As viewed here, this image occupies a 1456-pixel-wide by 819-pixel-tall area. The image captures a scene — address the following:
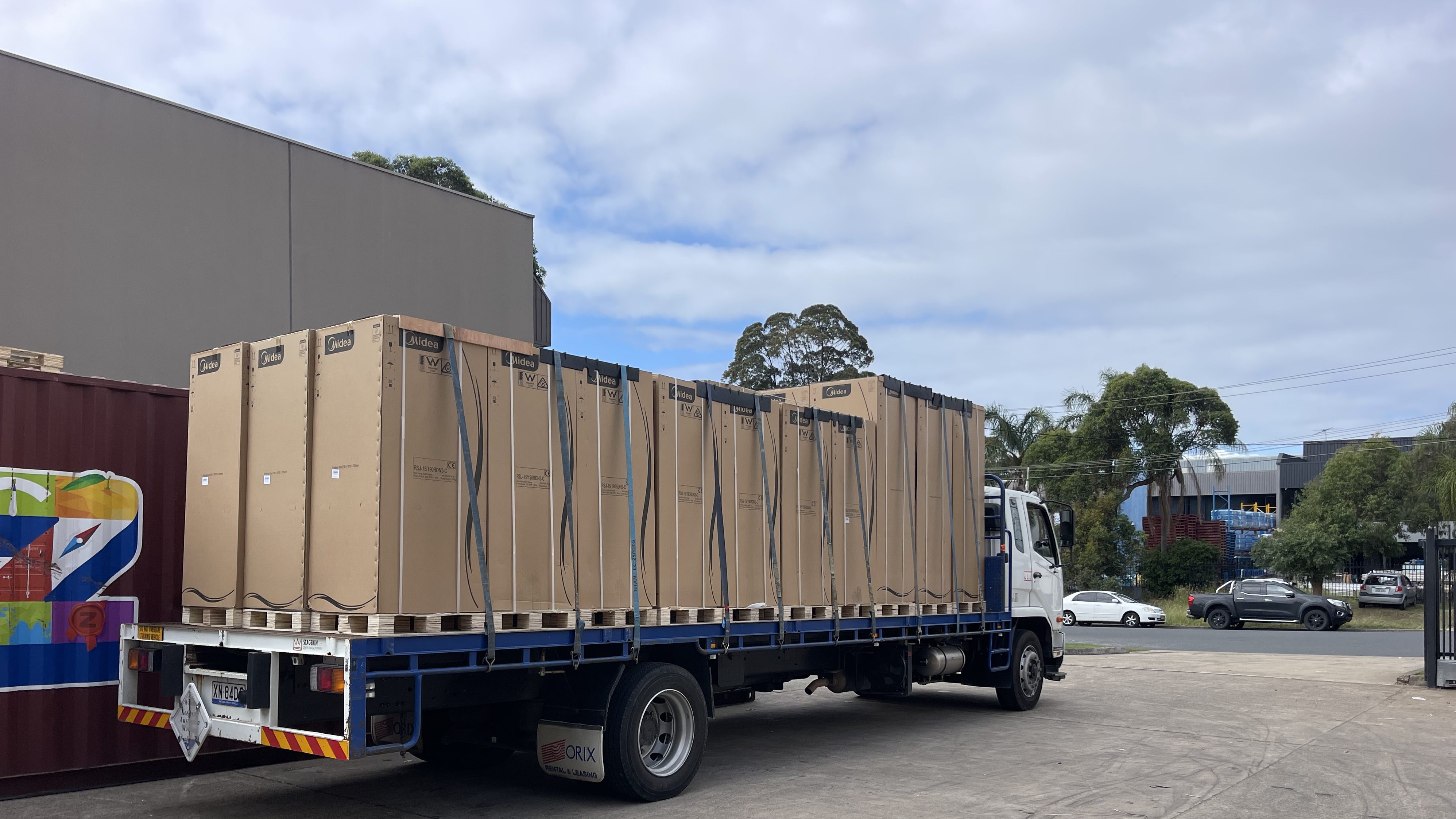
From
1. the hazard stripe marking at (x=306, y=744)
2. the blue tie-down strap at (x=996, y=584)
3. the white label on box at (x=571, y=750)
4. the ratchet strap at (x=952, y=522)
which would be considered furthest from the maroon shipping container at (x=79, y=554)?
the blue tie-down strap at (x=996, y=584)

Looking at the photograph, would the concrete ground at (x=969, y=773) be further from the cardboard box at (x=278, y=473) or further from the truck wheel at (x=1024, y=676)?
the cardboard box at (x=278, y=473)

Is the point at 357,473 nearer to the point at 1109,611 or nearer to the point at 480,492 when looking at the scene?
the point at 480,492

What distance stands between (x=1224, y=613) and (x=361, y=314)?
26054mm

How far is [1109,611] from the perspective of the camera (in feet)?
113

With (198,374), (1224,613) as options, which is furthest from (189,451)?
(1224,613)

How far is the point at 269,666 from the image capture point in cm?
657

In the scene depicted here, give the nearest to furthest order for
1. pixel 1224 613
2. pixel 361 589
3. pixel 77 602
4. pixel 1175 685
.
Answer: pixel 361 589, pixel 77 602, pixel 1175 685, pixel 1224 613

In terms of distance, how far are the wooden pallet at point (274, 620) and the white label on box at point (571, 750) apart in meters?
2.02

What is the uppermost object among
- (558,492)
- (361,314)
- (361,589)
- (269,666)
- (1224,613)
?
(361,314)

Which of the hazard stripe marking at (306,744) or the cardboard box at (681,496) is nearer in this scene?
the hazard stripe marking at (306,744)

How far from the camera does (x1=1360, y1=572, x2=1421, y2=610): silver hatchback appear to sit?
122 ft

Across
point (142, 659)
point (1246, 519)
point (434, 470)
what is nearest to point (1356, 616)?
point (1246, 519)

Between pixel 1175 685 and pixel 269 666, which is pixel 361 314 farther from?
pixel 1175 685

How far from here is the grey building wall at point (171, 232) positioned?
49.6ft
